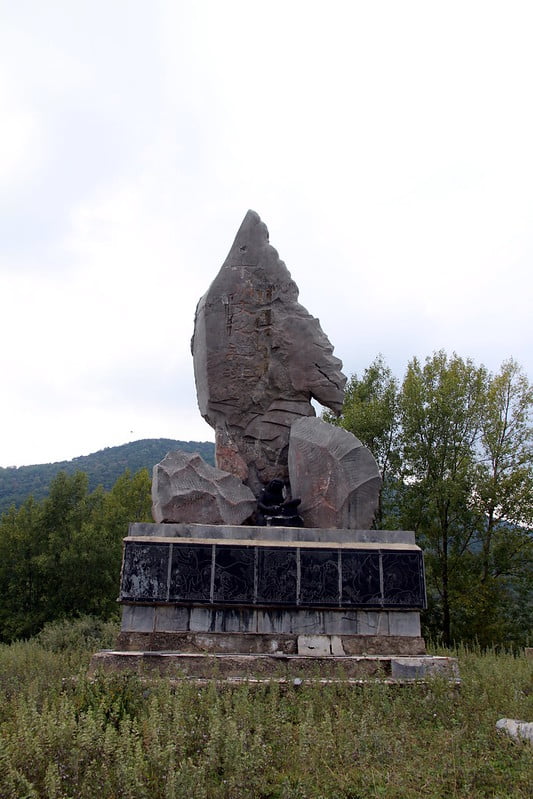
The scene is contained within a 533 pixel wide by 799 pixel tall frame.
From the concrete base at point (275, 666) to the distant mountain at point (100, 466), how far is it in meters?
34.8

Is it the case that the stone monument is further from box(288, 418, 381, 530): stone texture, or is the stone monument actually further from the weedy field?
the weedy field

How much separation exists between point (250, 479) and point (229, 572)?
146 cm

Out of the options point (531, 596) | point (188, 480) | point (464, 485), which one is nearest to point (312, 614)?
point (188, 480)

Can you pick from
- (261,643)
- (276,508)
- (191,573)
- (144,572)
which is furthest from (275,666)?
(276,508)

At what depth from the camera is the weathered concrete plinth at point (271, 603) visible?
5762mm

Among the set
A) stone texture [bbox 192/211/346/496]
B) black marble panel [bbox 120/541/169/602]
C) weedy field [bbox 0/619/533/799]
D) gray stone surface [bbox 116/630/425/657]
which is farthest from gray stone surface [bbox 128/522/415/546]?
weedy field [bbox 0/619/533/799]

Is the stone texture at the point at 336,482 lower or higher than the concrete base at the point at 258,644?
higher

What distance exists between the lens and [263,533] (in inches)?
249

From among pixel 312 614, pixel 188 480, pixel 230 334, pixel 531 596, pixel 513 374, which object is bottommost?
pixel 531 596

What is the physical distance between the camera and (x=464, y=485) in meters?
16.5

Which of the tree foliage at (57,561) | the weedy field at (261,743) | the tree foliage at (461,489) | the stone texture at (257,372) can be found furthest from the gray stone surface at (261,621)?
the tree foliage at (57,561)

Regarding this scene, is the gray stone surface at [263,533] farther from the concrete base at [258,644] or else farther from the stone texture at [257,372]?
the stone texture at [257,372]

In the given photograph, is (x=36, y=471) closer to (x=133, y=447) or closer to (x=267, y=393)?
(x=133, y=447)

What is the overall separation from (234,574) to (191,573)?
0.37 m
